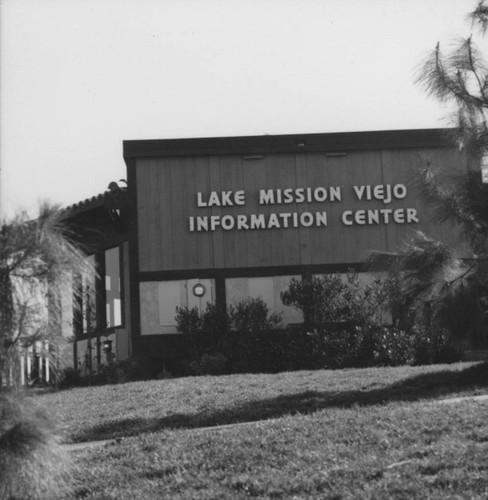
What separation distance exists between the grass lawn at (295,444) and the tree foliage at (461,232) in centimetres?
106

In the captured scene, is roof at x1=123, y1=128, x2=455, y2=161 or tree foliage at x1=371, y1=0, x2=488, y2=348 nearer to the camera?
tree foliage at x1=371, y1=0, x2=488, y2=348

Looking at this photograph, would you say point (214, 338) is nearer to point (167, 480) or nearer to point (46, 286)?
point (167, 480)

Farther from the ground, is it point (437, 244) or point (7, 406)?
point (437, 244)

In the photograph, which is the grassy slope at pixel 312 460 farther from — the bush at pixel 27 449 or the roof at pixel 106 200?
the roof at pixel 106 200

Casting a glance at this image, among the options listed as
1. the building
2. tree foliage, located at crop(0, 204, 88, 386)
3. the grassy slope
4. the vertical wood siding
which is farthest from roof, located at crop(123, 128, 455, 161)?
tree foliage, located at crop(0, 204, 88, 386)

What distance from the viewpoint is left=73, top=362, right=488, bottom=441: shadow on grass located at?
37.9 ft

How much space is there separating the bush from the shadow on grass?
4.96m

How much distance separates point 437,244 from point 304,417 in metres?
4.33

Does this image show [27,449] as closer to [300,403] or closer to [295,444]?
[295,444]

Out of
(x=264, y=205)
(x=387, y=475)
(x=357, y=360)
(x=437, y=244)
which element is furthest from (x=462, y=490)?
(x=264, y=205)

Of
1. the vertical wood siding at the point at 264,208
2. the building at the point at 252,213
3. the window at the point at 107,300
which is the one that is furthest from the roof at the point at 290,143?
the window at the point at 107,300

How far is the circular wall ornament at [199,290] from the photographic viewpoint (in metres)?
21.6

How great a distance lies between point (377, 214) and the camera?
22016 mm

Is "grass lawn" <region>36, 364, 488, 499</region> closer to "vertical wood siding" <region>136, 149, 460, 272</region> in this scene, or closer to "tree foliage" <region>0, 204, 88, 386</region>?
"tree foliage" <region>0, 204, 88, 386</region>
